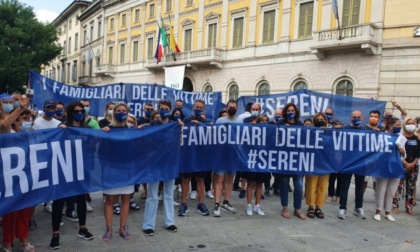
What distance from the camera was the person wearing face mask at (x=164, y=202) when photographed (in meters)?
4.77

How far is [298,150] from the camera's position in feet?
19.5

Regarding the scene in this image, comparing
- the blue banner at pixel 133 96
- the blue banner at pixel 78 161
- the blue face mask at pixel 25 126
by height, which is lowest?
the blue banner at pixel 78 161

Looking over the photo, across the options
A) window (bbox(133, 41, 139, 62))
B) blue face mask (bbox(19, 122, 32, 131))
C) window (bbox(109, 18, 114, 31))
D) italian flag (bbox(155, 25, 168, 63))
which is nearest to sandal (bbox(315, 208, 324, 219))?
blue face mask (bbox(19, 122, 32, 131))

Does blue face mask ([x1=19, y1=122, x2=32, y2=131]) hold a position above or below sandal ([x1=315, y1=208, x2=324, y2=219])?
above

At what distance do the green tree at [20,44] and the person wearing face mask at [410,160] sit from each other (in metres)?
32.7

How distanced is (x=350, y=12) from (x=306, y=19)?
264 centimetres

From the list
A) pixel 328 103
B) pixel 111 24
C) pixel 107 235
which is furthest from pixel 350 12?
pixel 111 24

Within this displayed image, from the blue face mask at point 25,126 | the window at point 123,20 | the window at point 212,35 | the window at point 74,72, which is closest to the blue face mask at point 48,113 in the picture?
the blue face mask at point 25,126

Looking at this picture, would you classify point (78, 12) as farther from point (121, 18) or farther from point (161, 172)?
point (161, 172)

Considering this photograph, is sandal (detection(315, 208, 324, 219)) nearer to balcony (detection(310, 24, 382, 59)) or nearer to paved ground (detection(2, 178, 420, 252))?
paved ground (detection(2, 178, 420, 252))

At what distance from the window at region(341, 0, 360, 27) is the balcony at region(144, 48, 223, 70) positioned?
905cm

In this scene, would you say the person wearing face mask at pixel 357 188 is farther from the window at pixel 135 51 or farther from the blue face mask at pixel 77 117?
the window at pixel 135 51

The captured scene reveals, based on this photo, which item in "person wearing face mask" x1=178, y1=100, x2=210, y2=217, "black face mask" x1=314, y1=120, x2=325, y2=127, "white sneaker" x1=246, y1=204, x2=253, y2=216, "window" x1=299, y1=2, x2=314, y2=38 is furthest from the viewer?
"window" x1=299, y1=2, x2=314, y2=38

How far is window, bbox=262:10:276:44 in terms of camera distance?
21938 mm
